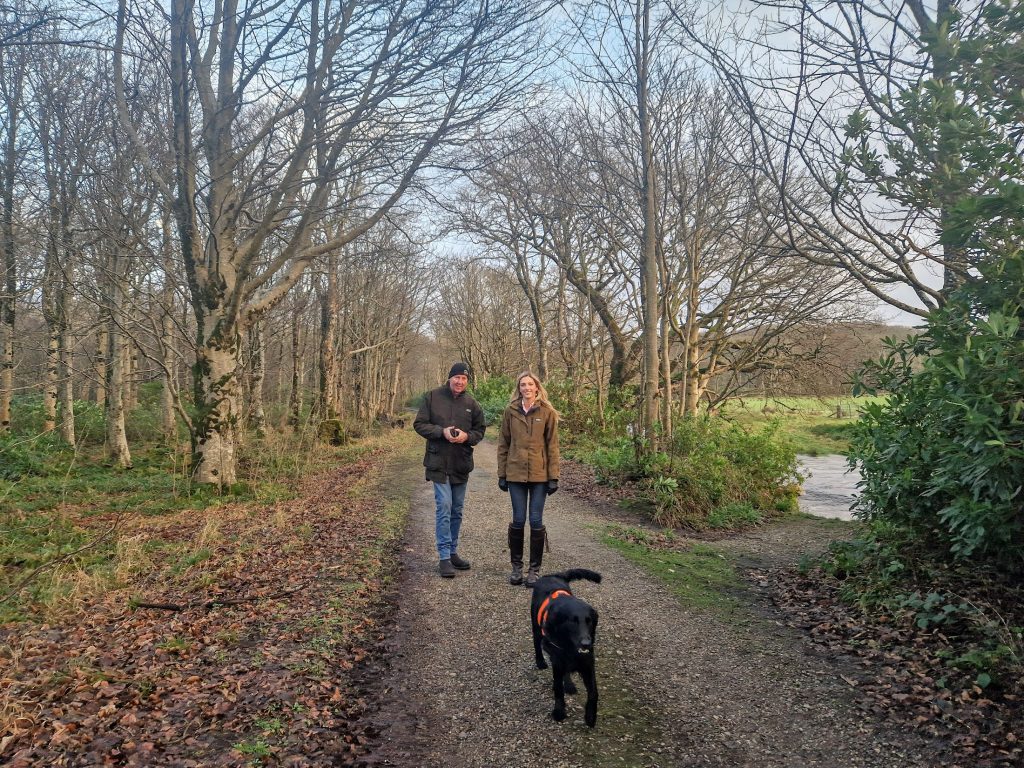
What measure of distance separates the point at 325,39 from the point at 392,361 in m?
28.8

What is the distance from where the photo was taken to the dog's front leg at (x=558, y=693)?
3676 mm

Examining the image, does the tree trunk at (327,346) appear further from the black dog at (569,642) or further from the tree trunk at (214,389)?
the black dog at (569,642)

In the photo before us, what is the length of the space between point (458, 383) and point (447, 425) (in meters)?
0.47

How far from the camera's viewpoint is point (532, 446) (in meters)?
6.03

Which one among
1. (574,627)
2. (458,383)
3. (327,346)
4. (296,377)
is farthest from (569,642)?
(296,377)

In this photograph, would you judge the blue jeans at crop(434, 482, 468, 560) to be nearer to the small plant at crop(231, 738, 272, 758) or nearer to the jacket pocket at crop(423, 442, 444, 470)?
the jacket pocket at crop(423, 442, 444, 470)

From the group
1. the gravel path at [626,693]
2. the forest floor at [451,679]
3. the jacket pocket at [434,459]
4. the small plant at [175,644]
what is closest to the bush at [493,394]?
the jacket pocket at [434,459]

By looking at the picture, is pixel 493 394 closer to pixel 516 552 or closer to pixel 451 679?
pixel 516 552

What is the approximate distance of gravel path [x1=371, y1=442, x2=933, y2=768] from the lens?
11.1ft

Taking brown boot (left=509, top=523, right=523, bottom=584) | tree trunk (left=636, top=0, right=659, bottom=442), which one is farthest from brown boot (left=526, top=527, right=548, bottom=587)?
tree trunk (left=636, top=0, right=659, bottom=442)

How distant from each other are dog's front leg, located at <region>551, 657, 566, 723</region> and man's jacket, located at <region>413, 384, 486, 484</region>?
288 centimetres

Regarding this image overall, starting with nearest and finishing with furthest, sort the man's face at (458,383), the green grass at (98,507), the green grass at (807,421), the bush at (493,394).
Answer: the green grass at (98,507) → the man's face at (458,383) → the green grass at (807,421) → the bush at (493,394)

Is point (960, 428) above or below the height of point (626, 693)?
above

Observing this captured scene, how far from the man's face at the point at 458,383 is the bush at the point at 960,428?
13.3 ft
